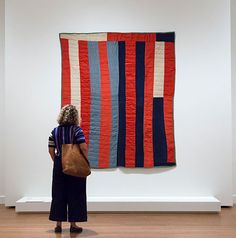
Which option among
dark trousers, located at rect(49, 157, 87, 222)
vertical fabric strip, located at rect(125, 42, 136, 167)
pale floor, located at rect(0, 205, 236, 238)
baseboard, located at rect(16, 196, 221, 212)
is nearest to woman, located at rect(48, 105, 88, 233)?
dark trousers, located at rect(49, 157, 87, 222)

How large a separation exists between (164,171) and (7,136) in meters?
2.13

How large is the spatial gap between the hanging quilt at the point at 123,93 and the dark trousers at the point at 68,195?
4.77ft

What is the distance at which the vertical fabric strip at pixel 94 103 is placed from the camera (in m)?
6.08

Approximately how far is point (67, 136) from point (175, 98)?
2.03 m

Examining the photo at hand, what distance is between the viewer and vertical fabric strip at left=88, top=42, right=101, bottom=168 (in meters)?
6.08

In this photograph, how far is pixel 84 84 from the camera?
6.11 meters

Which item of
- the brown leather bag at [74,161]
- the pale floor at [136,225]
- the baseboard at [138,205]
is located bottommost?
the pale floor at [136,225]

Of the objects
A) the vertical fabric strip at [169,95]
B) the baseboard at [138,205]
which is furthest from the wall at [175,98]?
the baseboard at [138,205]

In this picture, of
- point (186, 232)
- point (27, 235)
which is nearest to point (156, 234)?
point (186, 232)

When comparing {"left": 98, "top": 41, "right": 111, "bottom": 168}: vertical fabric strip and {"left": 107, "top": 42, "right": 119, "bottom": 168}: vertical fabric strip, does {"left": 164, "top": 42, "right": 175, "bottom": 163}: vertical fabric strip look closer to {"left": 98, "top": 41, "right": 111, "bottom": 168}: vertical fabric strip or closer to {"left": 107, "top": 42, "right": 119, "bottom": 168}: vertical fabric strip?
{"left": 107, "top": 42, "right": 119, "bottom": 168}: vertical fabric strip

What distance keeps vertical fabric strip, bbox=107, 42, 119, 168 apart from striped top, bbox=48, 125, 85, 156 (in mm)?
1498

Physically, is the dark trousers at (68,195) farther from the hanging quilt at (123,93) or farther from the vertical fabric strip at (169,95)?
the vertical fabric strip at (169,95)

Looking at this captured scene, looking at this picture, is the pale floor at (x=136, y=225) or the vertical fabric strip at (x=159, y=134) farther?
the vertical fabric strip at (x=159, y=134)

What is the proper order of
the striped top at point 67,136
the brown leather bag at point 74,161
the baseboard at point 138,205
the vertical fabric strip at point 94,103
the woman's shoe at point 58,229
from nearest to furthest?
1. the brown leather bag at point 74,161
2. the striped top at point 67,136
3. the woman's shoe at point 58,229
4. the baseboard at point 138,205
5. the vertical fabric strip at point 94,103
